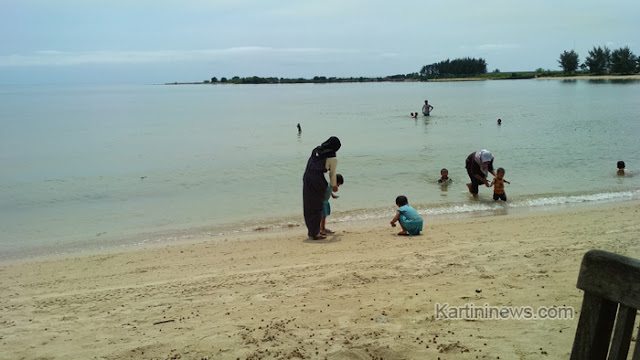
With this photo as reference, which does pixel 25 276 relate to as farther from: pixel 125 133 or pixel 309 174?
pixel 125 133

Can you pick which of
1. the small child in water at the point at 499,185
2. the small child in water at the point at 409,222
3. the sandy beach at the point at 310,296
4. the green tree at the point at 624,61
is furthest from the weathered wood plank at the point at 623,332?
the green tree at the point at 624,61

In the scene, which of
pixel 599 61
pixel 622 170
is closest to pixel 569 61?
pixel 599 61

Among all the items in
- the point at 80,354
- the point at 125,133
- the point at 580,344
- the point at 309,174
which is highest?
the point at 580,344

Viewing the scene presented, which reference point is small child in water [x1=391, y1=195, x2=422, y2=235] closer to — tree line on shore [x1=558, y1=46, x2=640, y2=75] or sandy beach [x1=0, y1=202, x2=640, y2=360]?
sandy beach [x1=0, y1=202, x2=640, y2=360]

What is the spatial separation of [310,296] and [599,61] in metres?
145

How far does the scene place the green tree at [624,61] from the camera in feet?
377

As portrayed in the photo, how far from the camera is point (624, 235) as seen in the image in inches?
299

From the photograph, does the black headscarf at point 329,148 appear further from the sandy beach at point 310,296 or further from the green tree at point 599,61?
the green tree at point 599,61

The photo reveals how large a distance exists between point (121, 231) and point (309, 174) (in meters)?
5.14

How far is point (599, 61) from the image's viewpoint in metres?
127

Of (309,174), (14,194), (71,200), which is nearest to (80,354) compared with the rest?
(309,174)

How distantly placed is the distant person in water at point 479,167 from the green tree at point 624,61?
12493 centimetres

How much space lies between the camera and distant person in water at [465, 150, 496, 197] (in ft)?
40.0

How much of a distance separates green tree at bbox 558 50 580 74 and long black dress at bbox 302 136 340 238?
152 m
